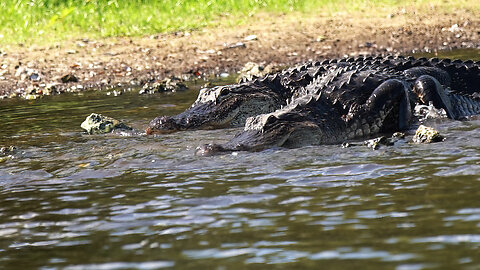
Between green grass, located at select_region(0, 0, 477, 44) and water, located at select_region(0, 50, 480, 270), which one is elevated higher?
green grass, located at select_region(0, 0, 477, 44)

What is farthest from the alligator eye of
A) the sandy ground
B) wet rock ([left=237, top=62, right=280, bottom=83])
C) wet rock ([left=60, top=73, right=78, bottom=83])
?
wet rock ([left=60, top=73, right=78, bottom=83])

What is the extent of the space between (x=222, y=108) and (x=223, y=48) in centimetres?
681

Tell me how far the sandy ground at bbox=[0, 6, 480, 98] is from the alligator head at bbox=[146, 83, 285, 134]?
4.75 metres

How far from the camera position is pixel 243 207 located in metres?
4.82

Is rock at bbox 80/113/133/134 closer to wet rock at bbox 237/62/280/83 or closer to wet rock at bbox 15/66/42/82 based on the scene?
wet rock at bbox 237/62/280/83

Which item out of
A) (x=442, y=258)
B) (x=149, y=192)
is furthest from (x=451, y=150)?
(x=442, y=258)

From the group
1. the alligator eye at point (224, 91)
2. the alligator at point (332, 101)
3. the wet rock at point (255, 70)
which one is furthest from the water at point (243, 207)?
the wet rock at point (255, 70)

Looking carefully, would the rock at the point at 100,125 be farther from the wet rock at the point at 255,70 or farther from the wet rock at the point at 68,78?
the wet rock at the point at 68,78

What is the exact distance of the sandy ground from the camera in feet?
46.6

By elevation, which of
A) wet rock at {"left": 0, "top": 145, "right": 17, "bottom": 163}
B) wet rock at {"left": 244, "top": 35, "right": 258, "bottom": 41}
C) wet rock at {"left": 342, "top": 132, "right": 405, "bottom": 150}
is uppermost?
wet rock at {"left": 244, "top": 35, "right": 258, "bottom": 41}

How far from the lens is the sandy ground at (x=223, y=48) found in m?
14.2

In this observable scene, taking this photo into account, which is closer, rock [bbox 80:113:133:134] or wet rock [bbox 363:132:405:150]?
wet rock [bbox 363:132:405:150]

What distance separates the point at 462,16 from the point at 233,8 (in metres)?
4.66

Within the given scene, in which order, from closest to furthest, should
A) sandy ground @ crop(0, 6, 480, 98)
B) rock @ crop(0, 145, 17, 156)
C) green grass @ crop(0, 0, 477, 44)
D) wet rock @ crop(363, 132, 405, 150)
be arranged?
wet rock @ crop(363, 132, 405, 150) < rock @ crop(0, 145, 17, 156) < sandy ground @ crop(0, 6, 480, 98) < green grass @ crop(0, 0, 477, 44)
